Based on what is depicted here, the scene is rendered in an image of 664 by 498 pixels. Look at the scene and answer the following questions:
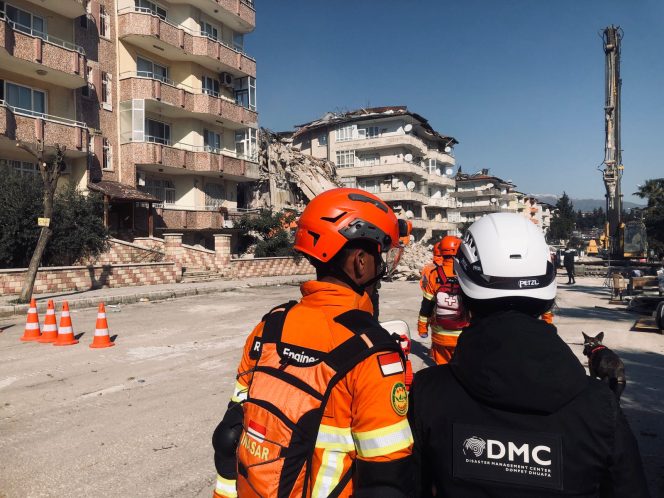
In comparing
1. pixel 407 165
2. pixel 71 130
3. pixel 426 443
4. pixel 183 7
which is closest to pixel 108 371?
pixel 426 443

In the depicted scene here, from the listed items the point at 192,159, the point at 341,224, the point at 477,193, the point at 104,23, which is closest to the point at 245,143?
the point at 192,159

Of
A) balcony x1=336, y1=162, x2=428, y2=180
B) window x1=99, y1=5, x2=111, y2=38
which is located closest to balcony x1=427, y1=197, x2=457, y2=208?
balcony x1=336, y1=162, x2=428, y2=180

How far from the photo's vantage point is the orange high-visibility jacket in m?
1.46

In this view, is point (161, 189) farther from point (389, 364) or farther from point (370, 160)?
point (389, 364)

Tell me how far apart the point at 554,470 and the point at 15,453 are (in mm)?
4561

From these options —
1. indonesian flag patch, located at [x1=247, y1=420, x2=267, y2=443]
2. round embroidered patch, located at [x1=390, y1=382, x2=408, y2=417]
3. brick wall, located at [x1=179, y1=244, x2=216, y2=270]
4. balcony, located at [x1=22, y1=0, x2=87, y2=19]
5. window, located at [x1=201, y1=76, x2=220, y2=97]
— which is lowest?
brick wall, located at [x1=179, y1=244, x2=216, y2=270]

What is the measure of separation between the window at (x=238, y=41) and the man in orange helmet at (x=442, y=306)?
106 ft

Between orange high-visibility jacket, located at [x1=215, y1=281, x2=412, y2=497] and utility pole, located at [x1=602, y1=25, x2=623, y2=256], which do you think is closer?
orange high-visibility jacket, located at [x1=215, y1=281, x2=412, y2=497]

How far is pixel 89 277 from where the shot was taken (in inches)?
658

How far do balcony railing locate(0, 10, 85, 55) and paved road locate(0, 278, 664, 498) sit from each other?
52.0 feet

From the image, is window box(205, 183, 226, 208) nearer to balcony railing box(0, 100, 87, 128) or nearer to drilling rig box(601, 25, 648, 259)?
balcony railing box(0, 100, 87, 128)

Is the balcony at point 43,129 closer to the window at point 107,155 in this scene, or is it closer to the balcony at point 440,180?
the window at point 107,155

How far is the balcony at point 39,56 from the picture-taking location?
1917 cm

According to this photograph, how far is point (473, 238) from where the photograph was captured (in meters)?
1.77
